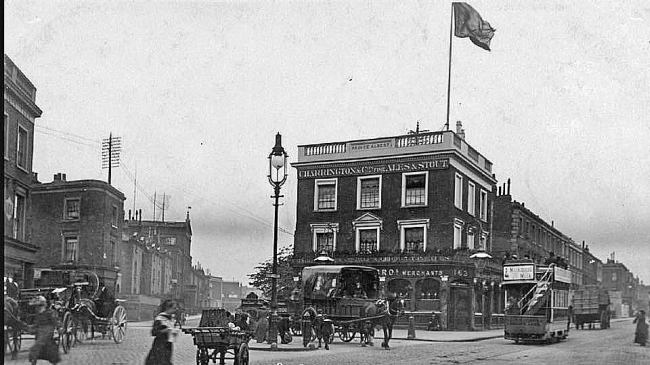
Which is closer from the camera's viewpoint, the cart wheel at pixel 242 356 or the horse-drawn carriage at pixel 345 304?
the cart wheel at pixel 242 356

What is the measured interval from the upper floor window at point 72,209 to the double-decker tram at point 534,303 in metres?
7.65

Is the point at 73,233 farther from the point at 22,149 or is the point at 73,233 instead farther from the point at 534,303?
the point at 534,303

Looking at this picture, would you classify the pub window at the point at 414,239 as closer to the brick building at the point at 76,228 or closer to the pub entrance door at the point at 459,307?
the pub entrance door at the point at 459,307

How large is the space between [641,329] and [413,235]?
20.1 feet

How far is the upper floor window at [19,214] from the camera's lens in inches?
322

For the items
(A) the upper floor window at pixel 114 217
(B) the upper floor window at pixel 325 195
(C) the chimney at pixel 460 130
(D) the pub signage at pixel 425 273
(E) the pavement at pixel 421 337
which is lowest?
(E) the pavement at pixel 421 337

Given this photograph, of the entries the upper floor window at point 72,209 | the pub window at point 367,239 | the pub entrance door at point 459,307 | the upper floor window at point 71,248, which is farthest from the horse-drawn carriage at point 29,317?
the pub entrance door at point 459,307

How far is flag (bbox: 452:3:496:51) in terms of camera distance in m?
8.54

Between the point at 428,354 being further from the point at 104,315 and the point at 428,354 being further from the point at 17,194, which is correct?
the point at 17,194

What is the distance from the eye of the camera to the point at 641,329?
8922 millimetres

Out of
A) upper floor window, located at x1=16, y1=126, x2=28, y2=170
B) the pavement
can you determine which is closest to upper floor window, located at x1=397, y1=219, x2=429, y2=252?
the pavement

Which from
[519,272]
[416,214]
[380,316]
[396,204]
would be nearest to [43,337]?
[416,214]

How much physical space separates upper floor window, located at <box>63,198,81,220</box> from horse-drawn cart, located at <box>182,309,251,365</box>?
170 centimetres

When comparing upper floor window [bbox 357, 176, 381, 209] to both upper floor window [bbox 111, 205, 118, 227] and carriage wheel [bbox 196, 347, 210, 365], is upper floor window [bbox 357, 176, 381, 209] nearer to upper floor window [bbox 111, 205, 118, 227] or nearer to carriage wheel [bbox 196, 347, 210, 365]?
carriage wheel [bbox 196, 347, 210, 365]
